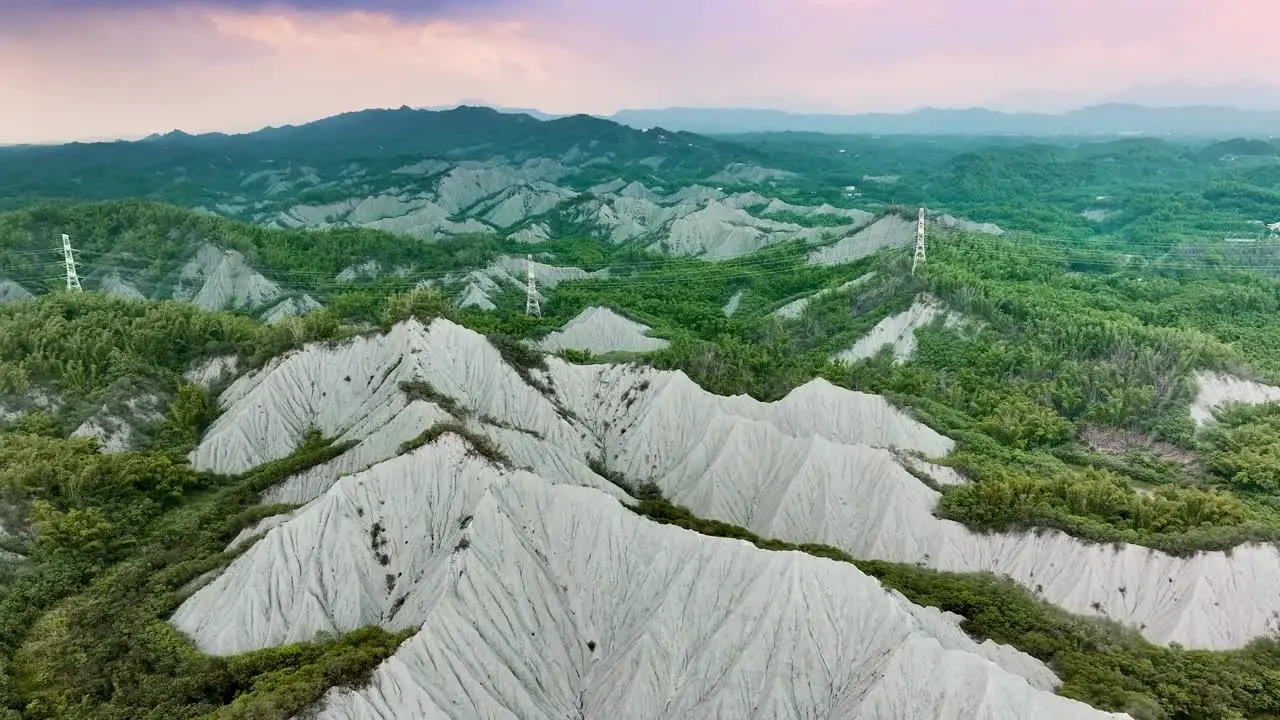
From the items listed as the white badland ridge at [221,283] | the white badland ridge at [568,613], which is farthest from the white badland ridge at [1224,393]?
the white badland ridge at [221,283]

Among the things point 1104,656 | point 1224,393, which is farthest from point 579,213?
point 1104,656

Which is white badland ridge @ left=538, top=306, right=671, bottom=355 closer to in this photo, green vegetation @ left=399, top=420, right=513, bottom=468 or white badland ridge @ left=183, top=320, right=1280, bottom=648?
white badland ridge @ left=183, top=320, right=1280, bottom=648

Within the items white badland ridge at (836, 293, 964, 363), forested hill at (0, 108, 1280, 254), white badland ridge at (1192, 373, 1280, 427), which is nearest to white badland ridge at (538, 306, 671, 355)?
white badland ridge at (836, 293, 964, 363)

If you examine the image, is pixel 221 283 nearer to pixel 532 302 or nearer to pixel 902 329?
pixel 532 302

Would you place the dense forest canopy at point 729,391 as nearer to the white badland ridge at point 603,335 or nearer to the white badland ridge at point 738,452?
the white badland ridge at point 738,452

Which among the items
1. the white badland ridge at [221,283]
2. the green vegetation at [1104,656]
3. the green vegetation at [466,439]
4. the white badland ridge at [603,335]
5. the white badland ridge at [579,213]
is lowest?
the green vegetation at [1104,656]

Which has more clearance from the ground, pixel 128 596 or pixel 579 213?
pixel 579 213
